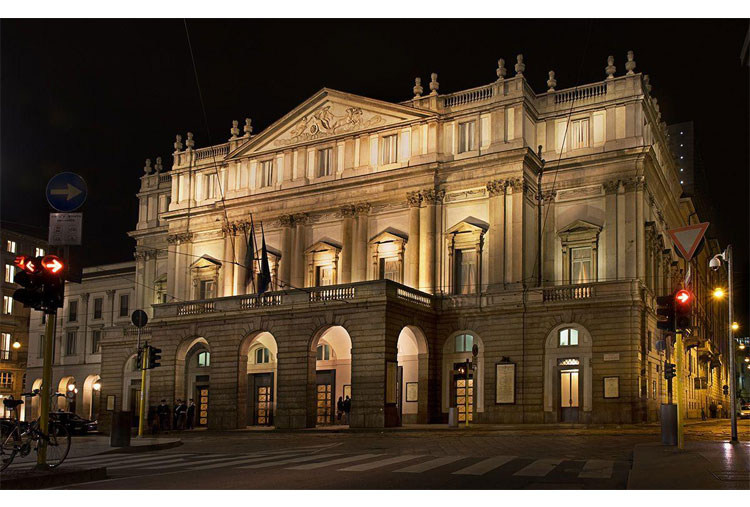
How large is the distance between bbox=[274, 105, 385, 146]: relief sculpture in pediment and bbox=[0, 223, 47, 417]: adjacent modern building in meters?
42.1

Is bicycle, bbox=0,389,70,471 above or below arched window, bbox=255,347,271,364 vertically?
below

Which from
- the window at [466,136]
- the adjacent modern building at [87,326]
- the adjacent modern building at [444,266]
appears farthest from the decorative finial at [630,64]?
the adjacent modern building at [87,326]

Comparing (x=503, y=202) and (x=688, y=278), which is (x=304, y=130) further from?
(x=688, y=278)

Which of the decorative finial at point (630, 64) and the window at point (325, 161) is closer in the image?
the decorative finial at point (630, 64)

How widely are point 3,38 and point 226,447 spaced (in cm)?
1592

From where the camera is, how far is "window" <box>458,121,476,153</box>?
47.8 meters

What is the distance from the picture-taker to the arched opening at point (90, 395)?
221 feet

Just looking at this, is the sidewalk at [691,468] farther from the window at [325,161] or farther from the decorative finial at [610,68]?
the window at [325,161]

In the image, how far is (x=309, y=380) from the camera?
44.4 meters

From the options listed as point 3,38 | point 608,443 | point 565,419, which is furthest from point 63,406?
point 3,38

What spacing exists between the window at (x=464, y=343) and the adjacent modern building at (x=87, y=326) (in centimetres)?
3049

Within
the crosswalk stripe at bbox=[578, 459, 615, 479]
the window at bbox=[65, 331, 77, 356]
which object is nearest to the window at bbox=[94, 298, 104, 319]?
the window at bbox=[65, 331, 77, 356]

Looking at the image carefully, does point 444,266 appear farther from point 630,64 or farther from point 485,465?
Answer: point 485,465

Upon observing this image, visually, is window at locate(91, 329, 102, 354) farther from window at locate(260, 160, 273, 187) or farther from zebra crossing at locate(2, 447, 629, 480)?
zebra crossing at locate(2, 447, 629, 480)
